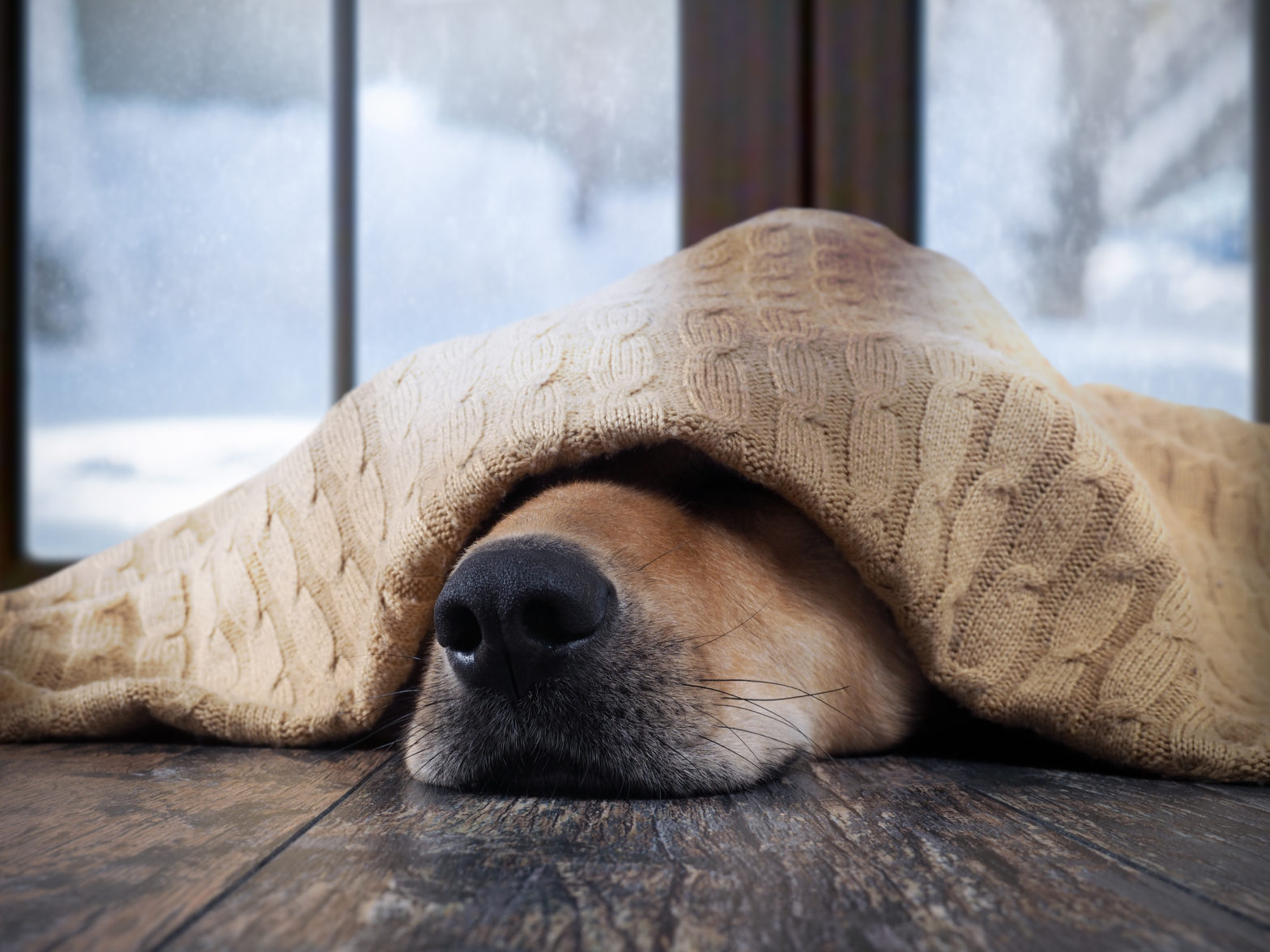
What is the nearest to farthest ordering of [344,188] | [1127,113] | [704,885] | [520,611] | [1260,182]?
[704,885]
[520,611]
[1260,182]
[1127,113]
[344,188]

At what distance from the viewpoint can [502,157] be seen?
3.79 m

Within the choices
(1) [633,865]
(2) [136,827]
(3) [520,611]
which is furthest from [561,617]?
(2) [136,827]

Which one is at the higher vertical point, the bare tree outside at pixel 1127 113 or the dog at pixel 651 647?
the bare tree outside at pixel 1127 113

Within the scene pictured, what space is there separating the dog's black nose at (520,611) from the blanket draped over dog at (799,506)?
24 cm

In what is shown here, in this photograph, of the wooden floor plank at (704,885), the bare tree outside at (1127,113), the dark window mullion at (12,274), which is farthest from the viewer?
the dark window mullion at (12,274)

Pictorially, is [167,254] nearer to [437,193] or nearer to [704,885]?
[437,193]

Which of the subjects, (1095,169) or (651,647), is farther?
(1095,169)

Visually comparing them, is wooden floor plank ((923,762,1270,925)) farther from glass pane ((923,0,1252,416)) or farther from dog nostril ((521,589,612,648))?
glass pane ((923,0,1252,416))

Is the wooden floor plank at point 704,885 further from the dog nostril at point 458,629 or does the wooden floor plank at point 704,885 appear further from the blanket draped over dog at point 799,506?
the blanket draped over dog at point 799,506

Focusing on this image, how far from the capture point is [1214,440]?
5.74 ft

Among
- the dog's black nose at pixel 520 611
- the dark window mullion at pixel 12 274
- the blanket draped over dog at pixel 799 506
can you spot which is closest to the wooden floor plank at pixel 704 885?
the dog's black nose at pixel 520 611

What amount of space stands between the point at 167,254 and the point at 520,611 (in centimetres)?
359

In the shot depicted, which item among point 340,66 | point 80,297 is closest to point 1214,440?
point 340,66

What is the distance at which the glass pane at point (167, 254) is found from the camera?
3.78 metres
